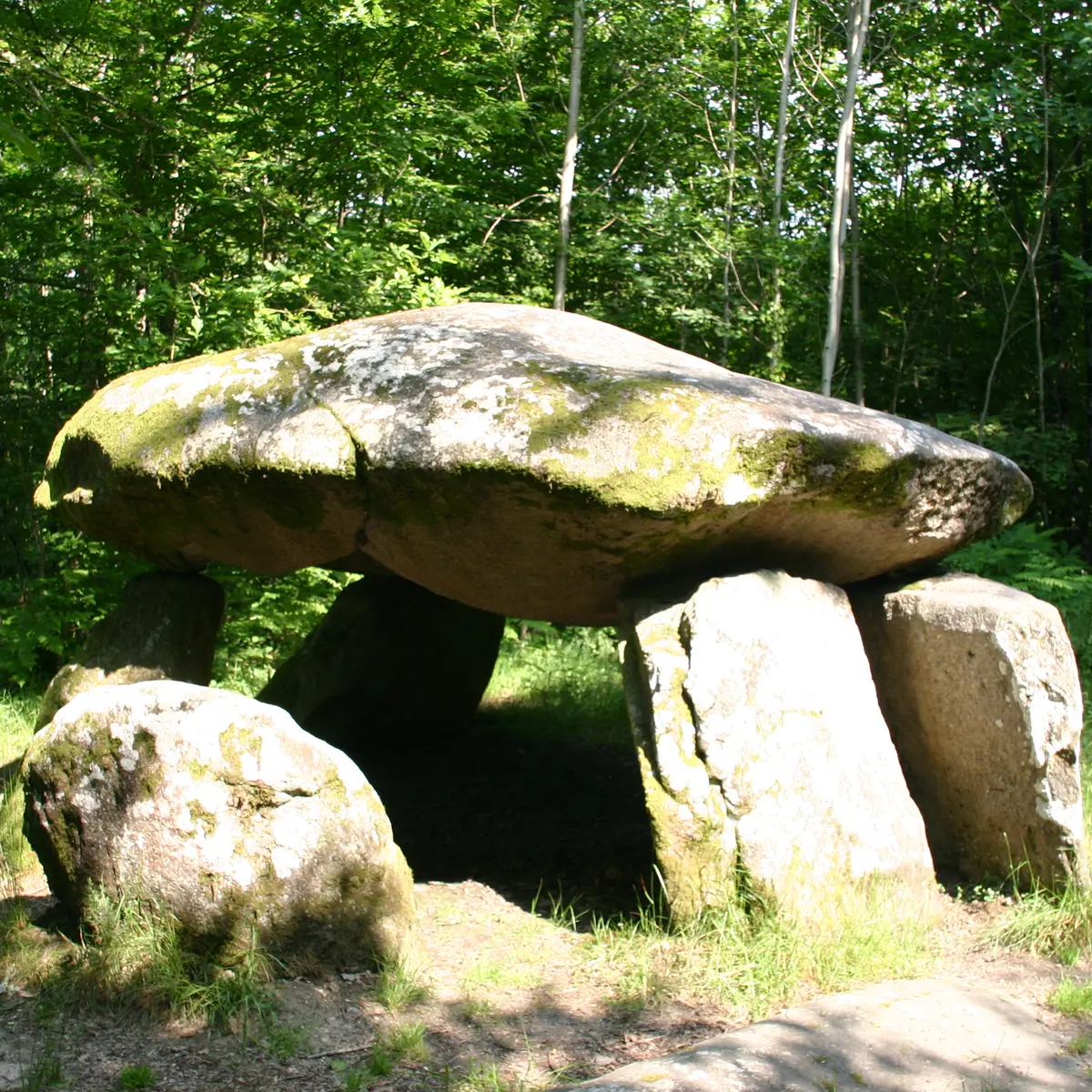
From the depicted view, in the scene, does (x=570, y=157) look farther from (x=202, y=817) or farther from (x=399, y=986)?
(x=399, y=986)

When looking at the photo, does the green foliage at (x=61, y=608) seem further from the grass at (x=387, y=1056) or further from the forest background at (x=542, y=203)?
the grass at (x=387, y=1056)

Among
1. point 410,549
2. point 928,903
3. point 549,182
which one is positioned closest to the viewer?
point 928,903

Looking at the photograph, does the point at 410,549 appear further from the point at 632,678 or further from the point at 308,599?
the point at 308,599

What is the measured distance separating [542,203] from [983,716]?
23.4 feet

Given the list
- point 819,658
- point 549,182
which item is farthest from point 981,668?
point 549,182

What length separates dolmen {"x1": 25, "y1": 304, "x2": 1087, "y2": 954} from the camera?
138 inches

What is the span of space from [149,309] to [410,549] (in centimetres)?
358

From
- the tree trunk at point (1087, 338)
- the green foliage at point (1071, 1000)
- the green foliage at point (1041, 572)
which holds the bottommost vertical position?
the green foliage at point (1071, 1000)

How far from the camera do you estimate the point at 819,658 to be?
13.5 ft

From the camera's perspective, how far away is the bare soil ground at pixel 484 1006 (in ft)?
9.86

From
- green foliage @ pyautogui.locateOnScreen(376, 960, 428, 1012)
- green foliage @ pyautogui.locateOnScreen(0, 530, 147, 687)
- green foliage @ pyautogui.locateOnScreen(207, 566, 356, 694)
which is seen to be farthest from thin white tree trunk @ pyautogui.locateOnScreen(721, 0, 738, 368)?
green foliage @ pyautogui.locateOnScreen(376, 960, 428, 1012)

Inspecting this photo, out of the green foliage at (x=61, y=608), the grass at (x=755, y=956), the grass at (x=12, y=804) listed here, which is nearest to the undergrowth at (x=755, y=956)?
the grass at (x=755, y=956)

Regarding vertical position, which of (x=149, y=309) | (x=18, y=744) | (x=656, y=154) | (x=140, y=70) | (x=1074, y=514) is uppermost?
(x=656, y=154)

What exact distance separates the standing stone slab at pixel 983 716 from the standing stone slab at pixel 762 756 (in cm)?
31
